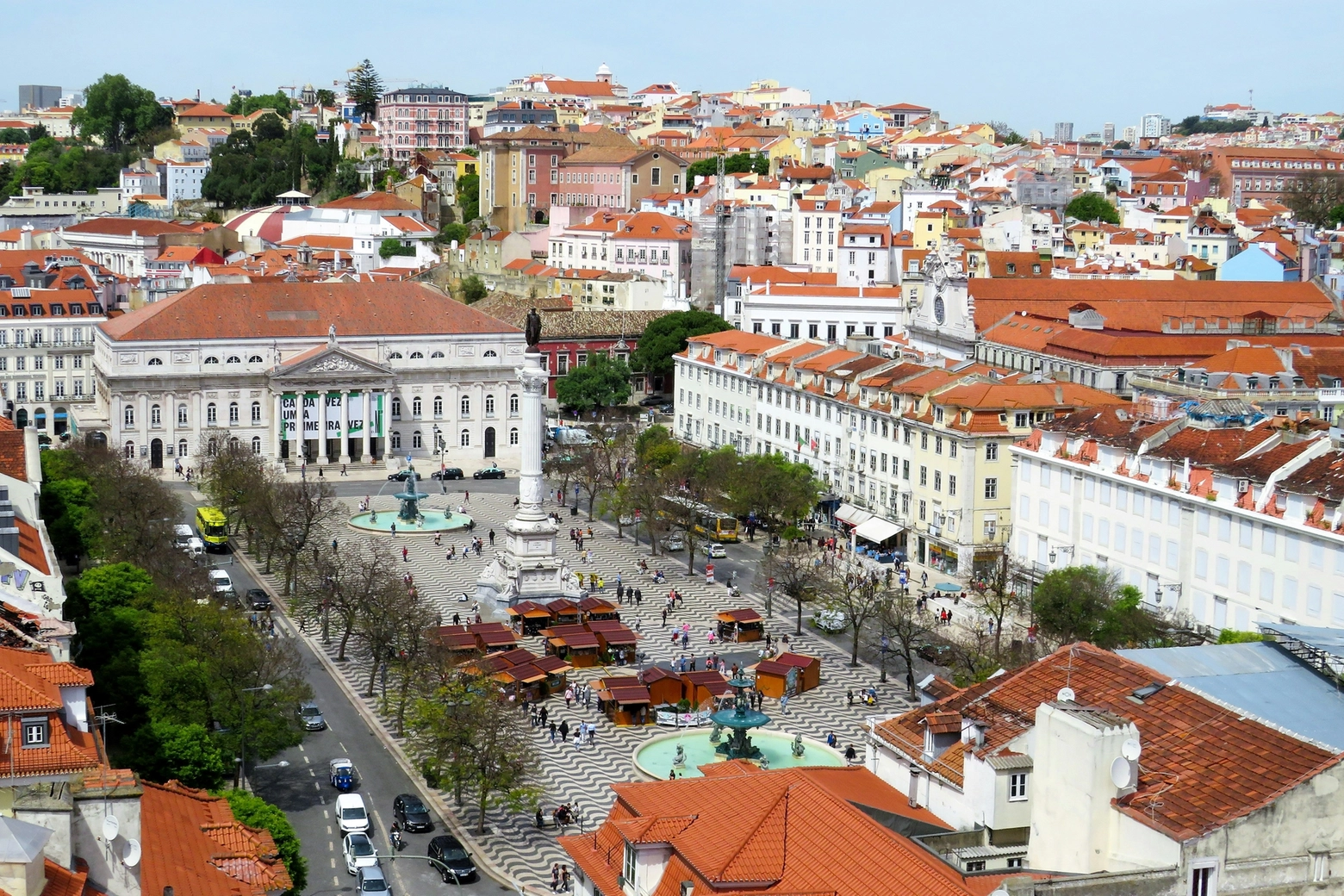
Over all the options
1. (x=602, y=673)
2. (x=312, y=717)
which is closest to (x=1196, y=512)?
(x=602, y=673)

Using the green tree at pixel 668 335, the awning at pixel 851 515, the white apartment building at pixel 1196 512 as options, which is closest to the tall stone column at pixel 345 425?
the green tree at pixel 668 335

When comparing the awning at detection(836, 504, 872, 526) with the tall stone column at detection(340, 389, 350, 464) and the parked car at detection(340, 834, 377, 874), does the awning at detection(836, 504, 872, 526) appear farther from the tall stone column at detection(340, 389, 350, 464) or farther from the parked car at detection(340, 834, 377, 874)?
the parked car at detection(340, 834, 377, 874)

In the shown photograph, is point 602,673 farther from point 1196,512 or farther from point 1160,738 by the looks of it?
point 1160,738

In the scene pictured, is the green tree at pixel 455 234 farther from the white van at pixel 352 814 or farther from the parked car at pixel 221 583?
the white van at pixel 352 814

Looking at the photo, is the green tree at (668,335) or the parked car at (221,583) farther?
the green tree at (668,335)

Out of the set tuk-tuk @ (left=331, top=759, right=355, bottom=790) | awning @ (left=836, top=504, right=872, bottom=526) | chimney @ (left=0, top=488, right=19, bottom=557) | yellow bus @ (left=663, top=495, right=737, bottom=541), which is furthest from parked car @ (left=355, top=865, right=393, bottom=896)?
awning @ (left=836, top=504, right=872, bottom=526)

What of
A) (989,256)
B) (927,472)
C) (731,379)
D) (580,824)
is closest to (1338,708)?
(580,824)
